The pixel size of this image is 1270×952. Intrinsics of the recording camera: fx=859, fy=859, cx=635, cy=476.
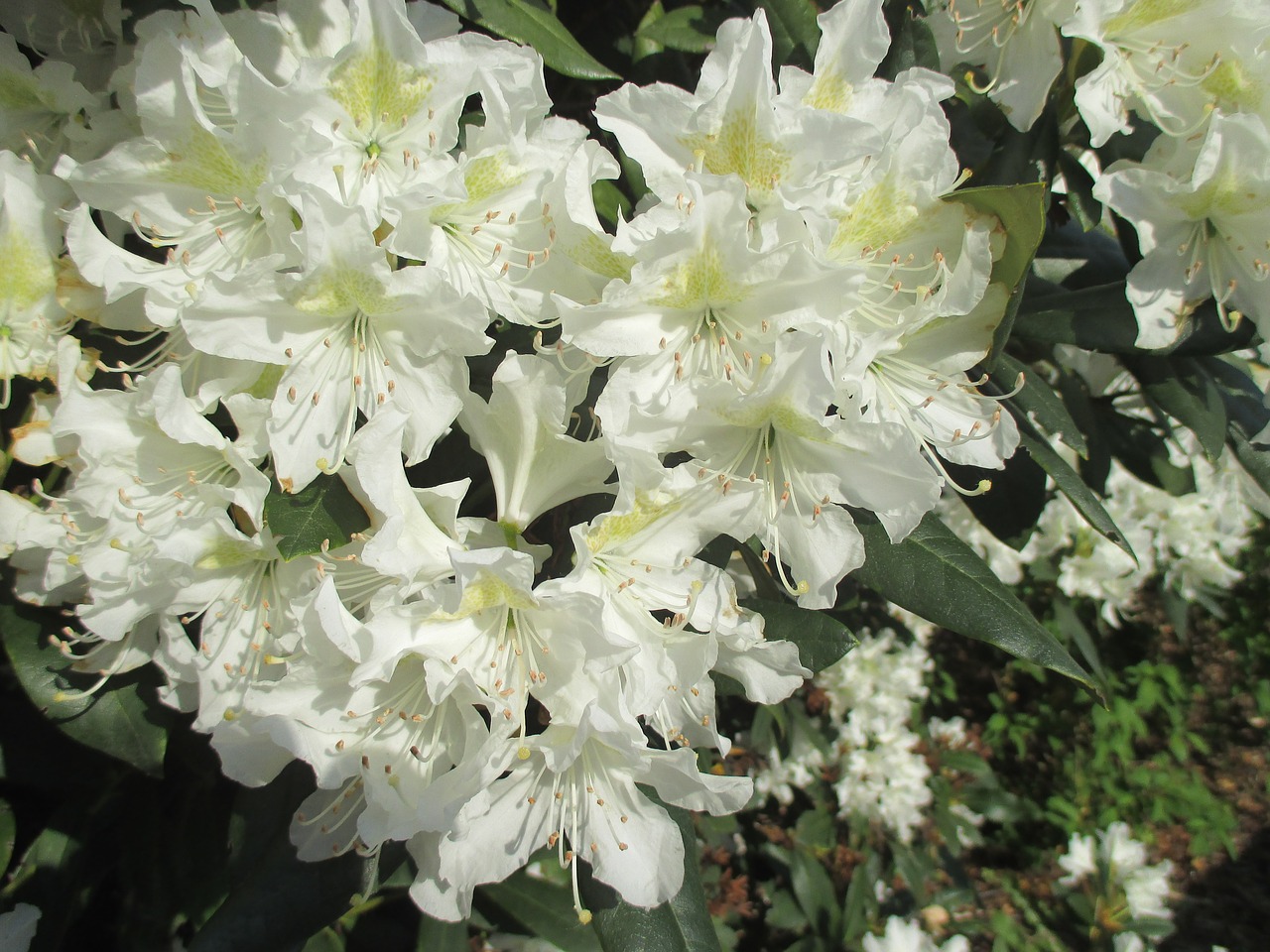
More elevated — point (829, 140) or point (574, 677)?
point (829, 140)

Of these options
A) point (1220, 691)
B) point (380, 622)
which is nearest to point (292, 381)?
point (380, 622)

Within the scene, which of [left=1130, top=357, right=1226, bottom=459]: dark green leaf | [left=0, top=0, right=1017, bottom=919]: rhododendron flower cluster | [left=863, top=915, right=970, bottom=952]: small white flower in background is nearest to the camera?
[left=0, top=0, right=1017, bottom=919]: rhododendron flower cluster

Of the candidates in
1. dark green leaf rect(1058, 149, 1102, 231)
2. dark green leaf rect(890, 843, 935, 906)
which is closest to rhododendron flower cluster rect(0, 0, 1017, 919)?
dark green leaf rect(1058, 149, 1102, 231)

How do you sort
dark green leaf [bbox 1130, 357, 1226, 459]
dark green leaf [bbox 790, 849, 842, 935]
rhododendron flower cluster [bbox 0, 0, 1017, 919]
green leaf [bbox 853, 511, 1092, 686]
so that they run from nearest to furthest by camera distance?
rhododendron flower cluster [bbox 0, 0, 1017, 919], green leaf [bbox 853, 511, 1092, 686], dark green leaf [bbox 1130, 357, 1226, 459], dark green leaf [bbox 790, 849, 842, 935]

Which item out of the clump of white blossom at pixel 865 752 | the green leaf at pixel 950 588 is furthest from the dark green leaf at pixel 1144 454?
the clump of white blossom at pixel 865 752

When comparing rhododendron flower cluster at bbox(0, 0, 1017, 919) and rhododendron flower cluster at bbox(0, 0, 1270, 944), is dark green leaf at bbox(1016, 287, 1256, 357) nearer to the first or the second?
rhododendron flower cluster at bbox(0, 0, 1270, 944)

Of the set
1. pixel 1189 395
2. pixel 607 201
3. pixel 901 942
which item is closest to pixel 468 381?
pixel 607 201

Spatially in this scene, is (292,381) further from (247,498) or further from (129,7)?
(129,7)
